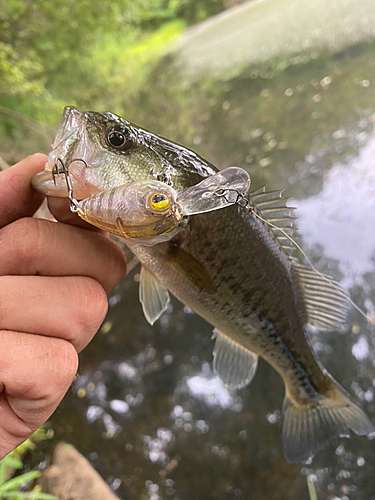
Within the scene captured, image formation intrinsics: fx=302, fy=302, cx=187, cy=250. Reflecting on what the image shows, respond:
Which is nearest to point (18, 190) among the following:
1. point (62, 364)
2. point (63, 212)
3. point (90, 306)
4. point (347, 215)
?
point (63, 212)

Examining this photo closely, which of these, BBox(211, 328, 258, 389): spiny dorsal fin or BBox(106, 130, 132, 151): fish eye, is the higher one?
BBox(106, 130, 132, 151): fish eye

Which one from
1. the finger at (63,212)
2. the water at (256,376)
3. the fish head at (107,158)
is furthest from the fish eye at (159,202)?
the water at (256,376)

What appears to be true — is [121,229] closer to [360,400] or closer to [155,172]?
[155,172]

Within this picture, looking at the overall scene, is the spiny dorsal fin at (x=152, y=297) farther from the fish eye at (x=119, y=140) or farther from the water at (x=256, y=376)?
the water at (x=256, y=376)

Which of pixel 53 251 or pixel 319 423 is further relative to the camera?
pixel 319 423

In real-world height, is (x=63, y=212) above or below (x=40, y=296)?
above

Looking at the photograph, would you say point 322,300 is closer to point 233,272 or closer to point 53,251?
point 233,272

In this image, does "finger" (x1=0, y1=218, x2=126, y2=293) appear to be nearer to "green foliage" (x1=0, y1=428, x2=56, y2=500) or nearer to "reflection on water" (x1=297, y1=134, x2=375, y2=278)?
"green foliage" (x1=0, y1=428, x2=56, y2=500)

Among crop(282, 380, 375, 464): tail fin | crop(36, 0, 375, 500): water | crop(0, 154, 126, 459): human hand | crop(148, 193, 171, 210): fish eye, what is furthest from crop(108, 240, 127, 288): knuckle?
crop(36, 0, 375, 500): water

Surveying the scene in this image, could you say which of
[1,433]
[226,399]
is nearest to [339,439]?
[226,399]

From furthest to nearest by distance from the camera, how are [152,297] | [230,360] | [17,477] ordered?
[17,477] → [230,360] → [152,297]
